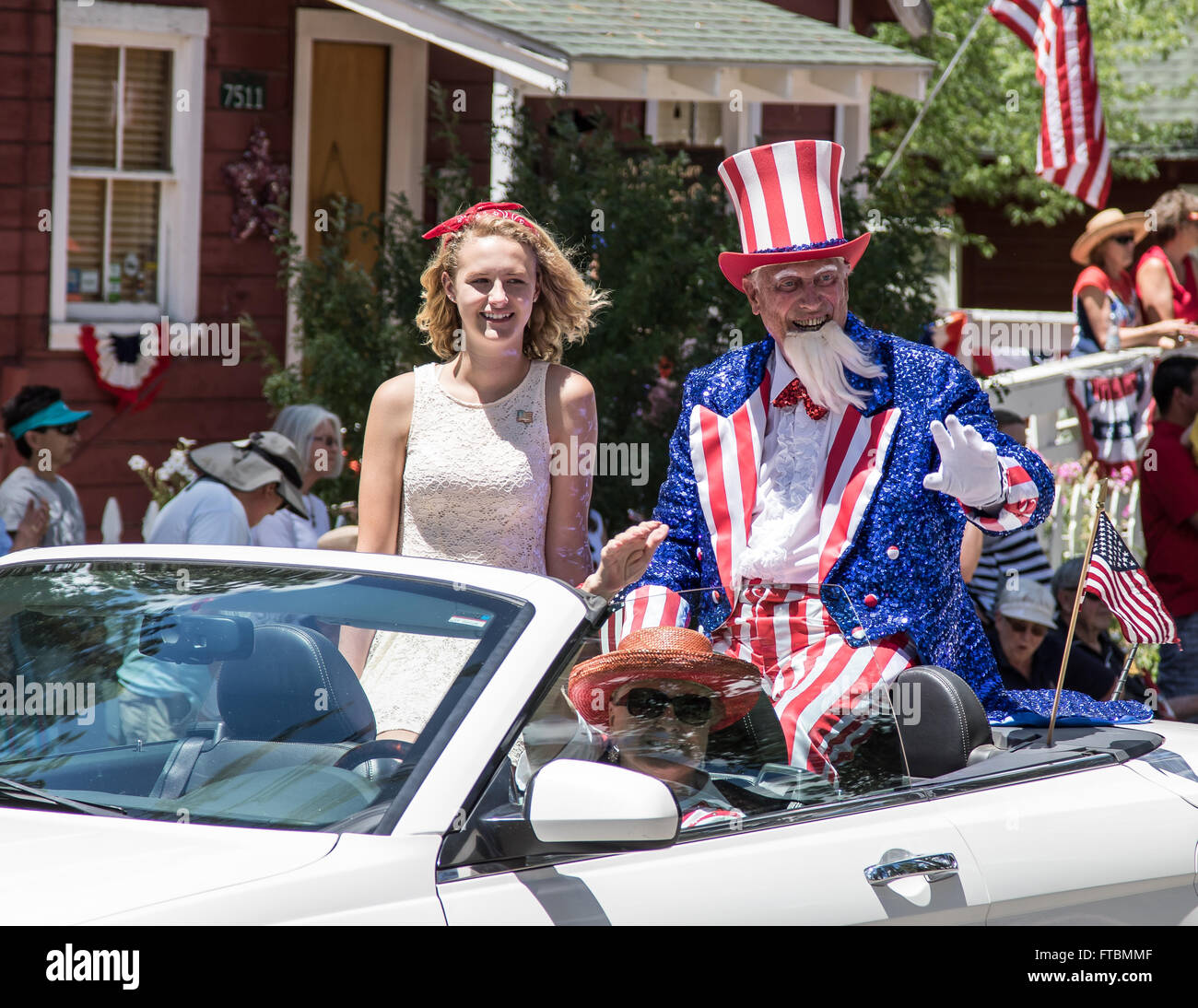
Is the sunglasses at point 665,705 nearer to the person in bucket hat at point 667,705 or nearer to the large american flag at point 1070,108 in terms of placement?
the person in bucket hat at point 667,705

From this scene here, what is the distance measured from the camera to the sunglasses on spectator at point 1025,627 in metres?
6.72

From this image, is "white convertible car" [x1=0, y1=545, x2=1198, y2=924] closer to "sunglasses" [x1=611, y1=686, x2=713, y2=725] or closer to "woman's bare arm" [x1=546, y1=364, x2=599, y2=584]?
"sunglasses" [x1=611, y1=686, x2=713, y2=725]

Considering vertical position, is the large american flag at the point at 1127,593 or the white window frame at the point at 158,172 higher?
the white window frame at the point at 158,172

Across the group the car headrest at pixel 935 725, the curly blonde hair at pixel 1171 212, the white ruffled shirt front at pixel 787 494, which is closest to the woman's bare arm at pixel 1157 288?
the curly blonde hair at pixel 1171 212

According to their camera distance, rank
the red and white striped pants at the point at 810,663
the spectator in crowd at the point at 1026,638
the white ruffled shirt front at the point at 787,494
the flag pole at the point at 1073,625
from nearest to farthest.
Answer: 1. the red and white striped pants at the point at 810,663
2. the flag pole at the point at 1073,625
3. the white ruffled shirt front at the point at 787,494
4. the spectator in crowd at the point at 1026,638

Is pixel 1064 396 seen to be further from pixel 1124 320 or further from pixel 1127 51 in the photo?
pixel 1127 51

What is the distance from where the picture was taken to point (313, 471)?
684cm

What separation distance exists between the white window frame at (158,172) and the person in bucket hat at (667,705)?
706cm

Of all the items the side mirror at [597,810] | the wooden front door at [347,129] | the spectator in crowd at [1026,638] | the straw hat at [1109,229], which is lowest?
the spectator in crowd at [1026,638]

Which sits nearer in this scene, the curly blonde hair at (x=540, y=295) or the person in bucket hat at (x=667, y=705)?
the person in bucket hat at (x=667, y=705)

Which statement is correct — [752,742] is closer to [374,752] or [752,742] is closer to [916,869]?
[916,869]

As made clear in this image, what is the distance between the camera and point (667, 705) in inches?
123

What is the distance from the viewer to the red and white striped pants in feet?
10.5

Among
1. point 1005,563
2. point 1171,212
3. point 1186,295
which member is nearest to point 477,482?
point 1005,563
